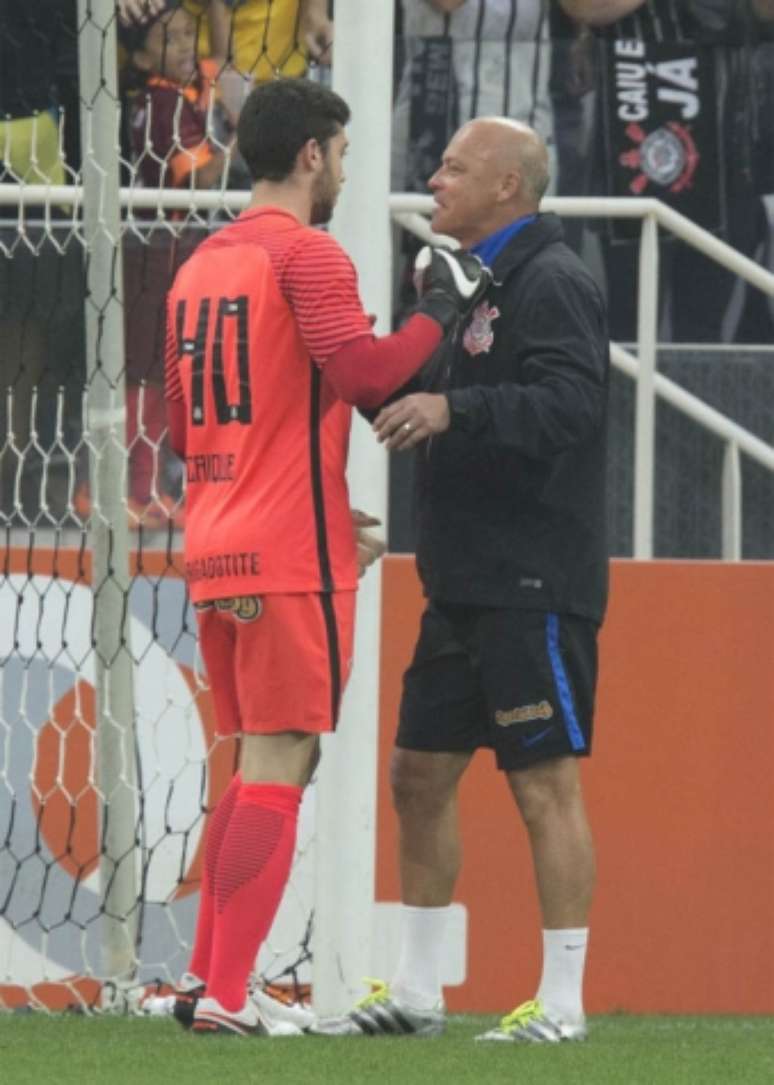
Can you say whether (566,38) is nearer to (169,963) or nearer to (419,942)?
(169,963)

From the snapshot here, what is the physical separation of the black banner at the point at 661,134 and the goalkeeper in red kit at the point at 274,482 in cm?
337

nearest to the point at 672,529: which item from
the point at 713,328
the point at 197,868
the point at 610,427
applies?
the point at 610,427

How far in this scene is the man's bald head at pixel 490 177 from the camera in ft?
15.0

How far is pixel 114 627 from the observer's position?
5367mm

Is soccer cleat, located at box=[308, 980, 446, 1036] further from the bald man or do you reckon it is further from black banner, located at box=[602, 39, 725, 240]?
black banner, located at box=[602, 39, 725, 240]

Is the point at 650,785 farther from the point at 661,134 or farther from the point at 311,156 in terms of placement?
the point at 661,134

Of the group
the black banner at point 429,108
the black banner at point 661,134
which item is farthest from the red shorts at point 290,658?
the black banner at point 661,134

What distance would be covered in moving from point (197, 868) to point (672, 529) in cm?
140

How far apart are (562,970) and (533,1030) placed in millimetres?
114

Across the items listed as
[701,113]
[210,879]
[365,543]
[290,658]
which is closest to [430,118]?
[701,113]

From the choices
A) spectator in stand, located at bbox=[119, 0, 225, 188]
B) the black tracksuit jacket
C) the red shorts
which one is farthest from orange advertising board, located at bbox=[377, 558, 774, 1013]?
the red shorts

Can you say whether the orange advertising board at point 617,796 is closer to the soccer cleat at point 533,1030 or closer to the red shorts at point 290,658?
the soccer cleat at point 533,1030

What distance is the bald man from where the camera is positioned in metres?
4.38

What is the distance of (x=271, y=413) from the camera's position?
14.0 ft
